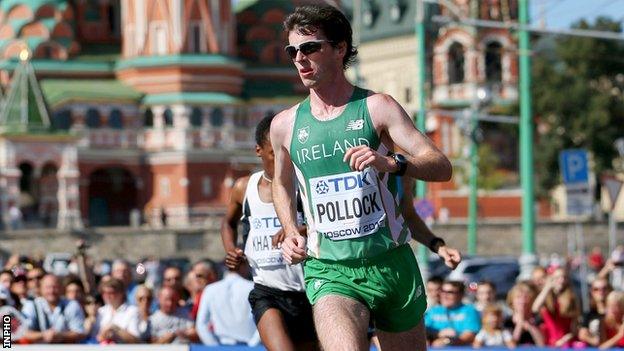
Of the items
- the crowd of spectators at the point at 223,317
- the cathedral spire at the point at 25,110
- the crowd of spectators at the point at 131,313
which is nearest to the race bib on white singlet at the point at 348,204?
the crowd of spectators at the point at 131,313

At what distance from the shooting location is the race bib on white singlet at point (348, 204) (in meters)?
9.07

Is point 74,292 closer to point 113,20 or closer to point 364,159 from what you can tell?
point 364,159

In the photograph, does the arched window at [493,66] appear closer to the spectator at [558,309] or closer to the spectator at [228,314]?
the spectator at [558,309]

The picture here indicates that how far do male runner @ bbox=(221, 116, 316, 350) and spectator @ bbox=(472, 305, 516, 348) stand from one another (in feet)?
13.8

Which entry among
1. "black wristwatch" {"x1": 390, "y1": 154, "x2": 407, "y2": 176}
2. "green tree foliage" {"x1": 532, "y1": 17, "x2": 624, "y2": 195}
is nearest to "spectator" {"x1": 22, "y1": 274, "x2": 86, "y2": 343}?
"black wristwatch" {"x1": 390, "y1": 154, "x2": 407, "y2": 176}

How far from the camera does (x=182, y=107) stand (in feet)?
345

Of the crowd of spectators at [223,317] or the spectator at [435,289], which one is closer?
the crowd of spectators at [223,317]

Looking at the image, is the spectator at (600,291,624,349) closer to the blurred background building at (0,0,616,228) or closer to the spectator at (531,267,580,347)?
the spectator at (531,267,580,347)

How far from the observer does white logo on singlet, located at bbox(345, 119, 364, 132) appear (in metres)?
8.99

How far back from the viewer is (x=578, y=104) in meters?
93.8

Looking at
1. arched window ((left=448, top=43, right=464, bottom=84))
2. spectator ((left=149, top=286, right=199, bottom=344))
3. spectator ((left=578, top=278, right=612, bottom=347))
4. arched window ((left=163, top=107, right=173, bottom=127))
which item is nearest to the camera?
spectator ((left=149, top=286, right=199, bottom=344))

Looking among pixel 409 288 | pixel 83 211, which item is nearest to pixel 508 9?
pixel 83 211

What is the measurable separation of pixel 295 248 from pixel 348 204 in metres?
0.30

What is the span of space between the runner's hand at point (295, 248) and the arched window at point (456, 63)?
324ft
